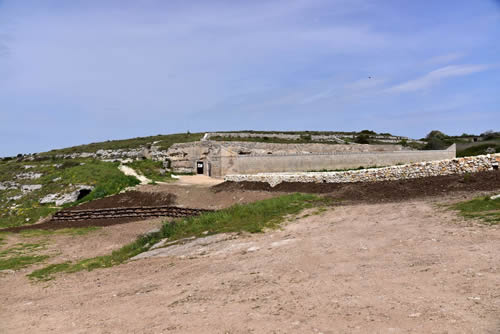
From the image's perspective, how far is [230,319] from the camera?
19.6ft

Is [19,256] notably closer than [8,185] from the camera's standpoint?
Yes

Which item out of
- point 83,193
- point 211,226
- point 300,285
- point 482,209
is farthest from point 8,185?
point 482,209

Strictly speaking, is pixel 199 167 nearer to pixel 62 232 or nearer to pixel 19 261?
pixel 62 232

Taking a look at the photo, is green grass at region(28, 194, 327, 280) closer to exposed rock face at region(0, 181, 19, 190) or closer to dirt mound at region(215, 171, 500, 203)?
dirt mound at region(215, 171, 500, 203)

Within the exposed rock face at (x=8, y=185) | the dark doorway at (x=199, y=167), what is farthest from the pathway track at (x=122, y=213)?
the dark doorway at (x=199, y=167)

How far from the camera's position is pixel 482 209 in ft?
36.1

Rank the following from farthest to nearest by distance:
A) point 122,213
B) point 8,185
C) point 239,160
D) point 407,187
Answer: point 8,185
point 239,160
point 122,213
point 407,187

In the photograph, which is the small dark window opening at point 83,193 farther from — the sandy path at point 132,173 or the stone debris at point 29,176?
the stone debris at point 29,176

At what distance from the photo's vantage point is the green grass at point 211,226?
12688 mm

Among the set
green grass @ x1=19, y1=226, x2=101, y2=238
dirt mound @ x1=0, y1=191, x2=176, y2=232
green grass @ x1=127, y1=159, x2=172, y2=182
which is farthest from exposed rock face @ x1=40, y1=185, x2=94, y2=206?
green grass @ x1=19, y1=226, x2=101, y2=238

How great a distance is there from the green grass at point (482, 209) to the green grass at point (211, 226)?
18.6ft

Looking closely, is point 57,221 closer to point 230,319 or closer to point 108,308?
point 108,308

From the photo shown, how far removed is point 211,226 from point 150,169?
80.9 feet

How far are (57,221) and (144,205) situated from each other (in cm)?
535
